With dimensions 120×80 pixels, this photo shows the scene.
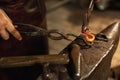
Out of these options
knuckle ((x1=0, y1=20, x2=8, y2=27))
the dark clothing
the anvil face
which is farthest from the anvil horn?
knuckle ((x1=0, y1=20, x2=8, y2=27))

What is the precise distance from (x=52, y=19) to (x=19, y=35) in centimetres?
132

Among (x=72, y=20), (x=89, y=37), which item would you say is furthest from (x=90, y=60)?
(x=72, y=20)

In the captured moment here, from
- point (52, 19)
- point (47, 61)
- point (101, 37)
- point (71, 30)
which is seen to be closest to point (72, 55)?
point (47, 61)

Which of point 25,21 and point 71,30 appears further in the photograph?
point 71,30

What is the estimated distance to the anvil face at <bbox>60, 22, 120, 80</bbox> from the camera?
72 cm

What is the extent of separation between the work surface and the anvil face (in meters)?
0.83

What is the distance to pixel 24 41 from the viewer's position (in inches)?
41.6

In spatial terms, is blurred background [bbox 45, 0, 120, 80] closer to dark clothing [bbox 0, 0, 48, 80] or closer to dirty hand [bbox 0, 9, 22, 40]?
dark clothing [bbox 0, 0, 48, 80]

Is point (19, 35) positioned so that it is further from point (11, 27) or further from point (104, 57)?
point (104, 57)

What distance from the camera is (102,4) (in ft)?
7.07

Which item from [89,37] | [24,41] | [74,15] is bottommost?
[74,15]

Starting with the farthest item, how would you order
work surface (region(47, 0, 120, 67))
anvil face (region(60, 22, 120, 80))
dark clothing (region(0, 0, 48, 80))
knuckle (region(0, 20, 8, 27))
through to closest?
1. work surface (region(47, 0, 120, 67))
2. dark clothing (region(0, 0, 48, 80))
3. knuckle (region(0, 20, 8, 27))
4. anvil face (region(60, 22, 120, 80))

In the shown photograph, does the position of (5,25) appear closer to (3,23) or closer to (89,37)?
(3,23)

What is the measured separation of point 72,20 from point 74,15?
0.11 metres
